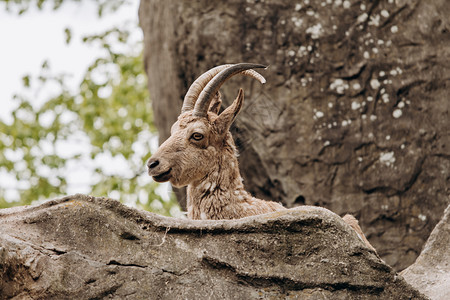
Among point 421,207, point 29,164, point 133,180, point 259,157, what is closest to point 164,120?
point 259,157

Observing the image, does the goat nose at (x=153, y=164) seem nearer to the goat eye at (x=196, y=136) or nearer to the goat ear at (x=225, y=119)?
the goat eye at (x=196, y=136)

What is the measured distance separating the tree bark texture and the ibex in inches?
134

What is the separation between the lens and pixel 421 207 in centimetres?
1160

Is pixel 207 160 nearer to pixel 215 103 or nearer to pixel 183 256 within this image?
pixel 215 103

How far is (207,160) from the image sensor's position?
27.5 ft

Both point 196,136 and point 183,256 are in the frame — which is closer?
point 183,256

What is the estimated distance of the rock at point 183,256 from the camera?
576 cm

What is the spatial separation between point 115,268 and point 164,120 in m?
8.39

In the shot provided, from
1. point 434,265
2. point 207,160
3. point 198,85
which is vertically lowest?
point 434,265

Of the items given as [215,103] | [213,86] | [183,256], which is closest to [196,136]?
[213,86]

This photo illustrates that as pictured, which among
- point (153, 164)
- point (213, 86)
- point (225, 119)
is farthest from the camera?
point (225, 119)

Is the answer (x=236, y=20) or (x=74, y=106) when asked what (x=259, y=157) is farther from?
(x=74, y=106)

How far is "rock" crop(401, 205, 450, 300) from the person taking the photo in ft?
23.4

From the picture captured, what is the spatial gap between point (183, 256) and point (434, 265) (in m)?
2.96
